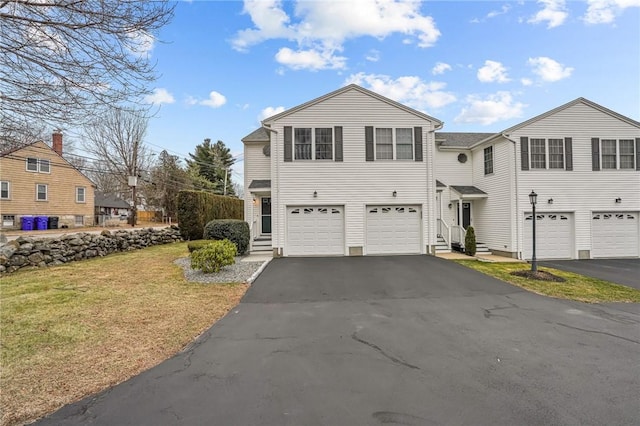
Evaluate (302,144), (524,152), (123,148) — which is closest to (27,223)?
(123,148)

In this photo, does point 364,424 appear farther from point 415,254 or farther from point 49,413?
point 415,254

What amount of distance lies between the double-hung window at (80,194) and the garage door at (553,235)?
34.9 meters

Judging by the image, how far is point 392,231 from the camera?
524 inches

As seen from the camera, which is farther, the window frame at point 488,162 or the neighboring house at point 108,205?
the neighboring house at point 108,205

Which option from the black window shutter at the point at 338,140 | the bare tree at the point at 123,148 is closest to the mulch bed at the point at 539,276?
the black window shutter at the point at 338,140

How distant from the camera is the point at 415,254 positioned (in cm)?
1311

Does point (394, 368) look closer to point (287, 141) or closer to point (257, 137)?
point (287, 141)

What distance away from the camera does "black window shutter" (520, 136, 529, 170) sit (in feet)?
44.3

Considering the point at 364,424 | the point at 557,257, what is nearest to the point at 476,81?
the point at 557,257

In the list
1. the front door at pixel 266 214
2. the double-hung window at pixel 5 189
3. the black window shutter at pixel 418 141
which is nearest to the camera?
the black window shutter at pixel 418 141

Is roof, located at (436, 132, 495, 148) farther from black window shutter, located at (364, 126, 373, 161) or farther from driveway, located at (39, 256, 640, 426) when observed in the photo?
driveway, located at (39, 256, 640, 426)

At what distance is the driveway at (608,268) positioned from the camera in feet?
30.9

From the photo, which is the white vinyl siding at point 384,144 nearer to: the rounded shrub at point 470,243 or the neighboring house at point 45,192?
the rounded shrub at point 470,243

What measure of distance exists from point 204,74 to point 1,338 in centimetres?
1082
